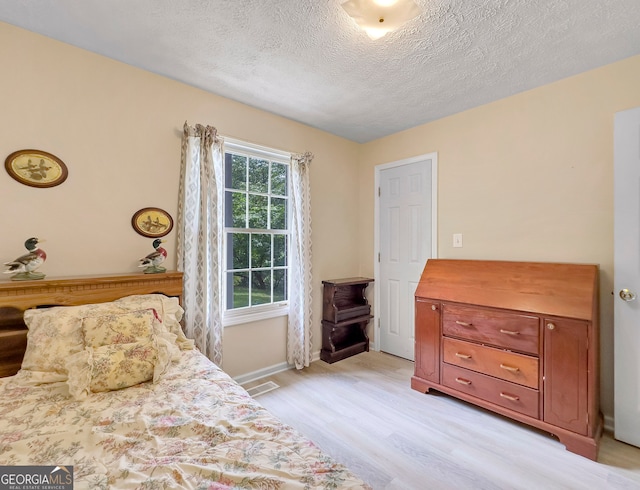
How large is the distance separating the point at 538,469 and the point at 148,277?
261cm

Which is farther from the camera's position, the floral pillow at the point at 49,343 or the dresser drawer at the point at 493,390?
the dresser drawer at the point at 493,390

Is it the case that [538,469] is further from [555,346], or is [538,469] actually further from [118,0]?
[118,0]

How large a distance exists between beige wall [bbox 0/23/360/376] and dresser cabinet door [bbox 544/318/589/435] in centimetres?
232

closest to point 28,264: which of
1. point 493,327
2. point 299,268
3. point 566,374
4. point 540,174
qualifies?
point 299,268

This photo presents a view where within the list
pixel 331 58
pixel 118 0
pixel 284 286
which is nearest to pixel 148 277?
pixel 284 286

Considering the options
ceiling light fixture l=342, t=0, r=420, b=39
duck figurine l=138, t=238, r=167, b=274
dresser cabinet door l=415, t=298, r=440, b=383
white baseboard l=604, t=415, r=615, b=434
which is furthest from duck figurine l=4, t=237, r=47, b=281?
white baseboard l=604, t=415, r=615, b=434

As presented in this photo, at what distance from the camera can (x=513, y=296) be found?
2150mm

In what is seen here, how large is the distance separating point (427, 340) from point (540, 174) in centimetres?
161

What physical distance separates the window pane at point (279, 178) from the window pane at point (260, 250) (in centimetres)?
48

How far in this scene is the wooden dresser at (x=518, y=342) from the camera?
1.83 m

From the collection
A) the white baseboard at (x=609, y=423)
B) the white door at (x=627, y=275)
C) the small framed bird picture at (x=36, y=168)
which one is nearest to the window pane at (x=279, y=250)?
the small framed bird picture at (x=36, y=168)

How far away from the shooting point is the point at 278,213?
10.1 feet

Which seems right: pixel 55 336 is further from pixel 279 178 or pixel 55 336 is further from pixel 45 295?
pixel 279 178

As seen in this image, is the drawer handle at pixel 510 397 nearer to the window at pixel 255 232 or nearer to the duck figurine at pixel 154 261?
the window at pixel 255 232
